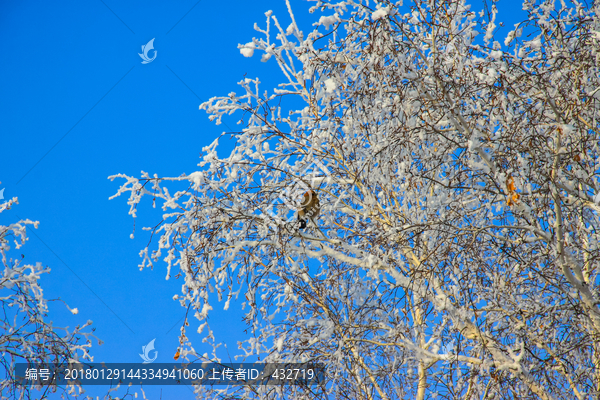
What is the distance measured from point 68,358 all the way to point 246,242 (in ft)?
8.42

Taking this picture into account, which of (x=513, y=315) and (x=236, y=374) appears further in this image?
(x=236, y=374)

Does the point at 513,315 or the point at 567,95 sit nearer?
the point at 567,95

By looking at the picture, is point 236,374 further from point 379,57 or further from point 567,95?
point 567,95

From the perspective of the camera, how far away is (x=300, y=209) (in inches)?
140

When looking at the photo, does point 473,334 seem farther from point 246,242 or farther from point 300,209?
point 246,242

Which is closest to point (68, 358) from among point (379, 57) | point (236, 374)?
point (236, 374)

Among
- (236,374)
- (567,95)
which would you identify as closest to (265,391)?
(236,374)

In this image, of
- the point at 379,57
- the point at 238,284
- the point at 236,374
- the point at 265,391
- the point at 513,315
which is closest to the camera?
the point at 379,57

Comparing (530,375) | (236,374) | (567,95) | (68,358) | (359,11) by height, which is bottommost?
(530,375)

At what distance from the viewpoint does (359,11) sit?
326cm

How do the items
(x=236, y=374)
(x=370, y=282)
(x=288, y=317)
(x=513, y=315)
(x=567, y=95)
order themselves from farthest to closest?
(x=370, y=282), (x=288, y=317), (x=236, y=374), (x=513, y=315), (x=567, y=95)

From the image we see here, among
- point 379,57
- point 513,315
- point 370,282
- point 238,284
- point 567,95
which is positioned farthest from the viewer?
point 370,282

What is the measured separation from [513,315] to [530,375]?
0.47 metres

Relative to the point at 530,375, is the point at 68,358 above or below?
above
